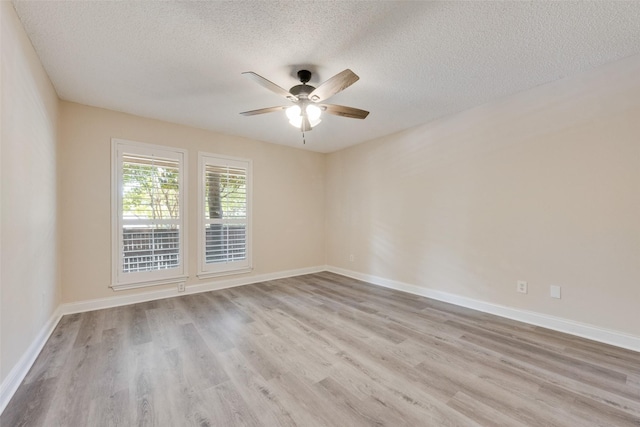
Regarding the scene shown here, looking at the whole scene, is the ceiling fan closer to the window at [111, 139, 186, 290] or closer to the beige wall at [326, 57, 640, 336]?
the beige wall at [326, 57, 640, 336]

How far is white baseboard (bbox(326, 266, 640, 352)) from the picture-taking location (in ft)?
7.68

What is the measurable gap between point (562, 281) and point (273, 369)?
2881 mm

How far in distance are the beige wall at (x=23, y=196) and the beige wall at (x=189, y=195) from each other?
493mm

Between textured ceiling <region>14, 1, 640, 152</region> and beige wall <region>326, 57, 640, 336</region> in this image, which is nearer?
textured ceiling <region>14, 1, 640, 152</region>

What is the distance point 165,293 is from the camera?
3795mm

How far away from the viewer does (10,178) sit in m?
1.74

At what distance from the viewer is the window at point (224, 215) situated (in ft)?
13.6

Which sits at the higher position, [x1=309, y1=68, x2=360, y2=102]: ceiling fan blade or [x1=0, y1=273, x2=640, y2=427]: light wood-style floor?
[x1=309, y1=68, x2=360, y2=102]: ceiling fan blade

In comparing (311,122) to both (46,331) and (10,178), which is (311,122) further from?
(46,331)

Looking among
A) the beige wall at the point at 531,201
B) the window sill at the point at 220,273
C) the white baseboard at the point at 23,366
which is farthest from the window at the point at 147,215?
the beige wall at the point at 531,201

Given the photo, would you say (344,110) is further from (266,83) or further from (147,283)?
(147,283)

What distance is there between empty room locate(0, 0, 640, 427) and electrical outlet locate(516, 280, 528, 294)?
4 centimetres

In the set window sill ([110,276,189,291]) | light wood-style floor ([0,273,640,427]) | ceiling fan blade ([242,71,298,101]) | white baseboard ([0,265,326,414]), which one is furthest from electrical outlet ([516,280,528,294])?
window sill ([110,276,189,291])

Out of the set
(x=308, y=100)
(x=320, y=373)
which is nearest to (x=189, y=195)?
(x=308, y=100)
